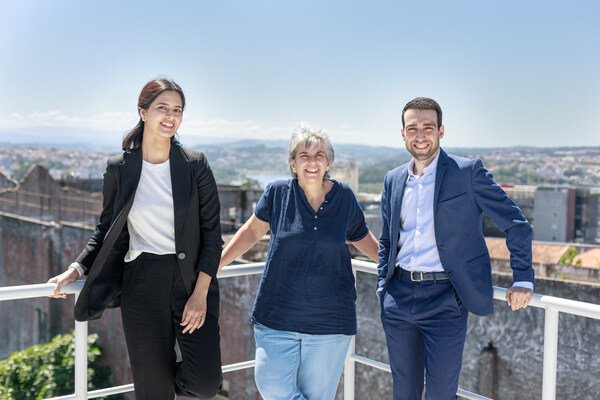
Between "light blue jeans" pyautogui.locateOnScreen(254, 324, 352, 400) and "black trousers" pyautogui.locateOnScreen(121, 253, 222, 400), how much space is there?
0.22 meters

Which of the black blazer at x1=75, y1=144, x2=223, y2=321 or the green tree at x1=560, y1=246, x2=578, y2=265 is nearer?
the black blazer at x1=75, y1=144, x2=223, y2=321

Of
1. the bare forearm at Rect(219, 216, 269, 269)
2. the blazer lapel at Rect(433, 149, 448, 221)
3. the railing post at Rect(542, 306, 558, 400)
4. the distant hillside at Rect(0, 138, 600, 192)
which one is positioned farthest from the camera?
the distant hillside at Rect(0, 138, 600, 192)

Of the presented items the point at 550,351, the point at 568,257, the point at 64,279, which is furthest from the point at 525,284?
the point at 568,257

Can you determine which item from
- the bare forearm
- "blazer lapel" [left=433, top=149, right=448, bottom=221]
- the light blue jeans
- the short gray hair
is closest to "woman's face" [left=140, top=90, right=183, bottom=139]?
the short gray hair

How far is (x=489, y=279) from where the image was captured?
219 cm

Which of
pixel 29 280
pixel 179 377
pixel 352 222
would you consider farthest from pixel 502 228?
pixel 29 280

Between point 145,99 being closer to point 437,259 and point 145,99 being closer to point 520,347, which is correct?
point 437,259

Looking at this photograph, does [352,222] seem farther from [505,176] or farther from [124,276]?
[505,176]

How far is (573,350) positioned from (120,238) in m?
10.1

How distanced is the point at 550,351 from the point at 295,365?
1.00 metres

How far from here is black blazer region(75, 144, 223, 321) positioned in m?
2.11

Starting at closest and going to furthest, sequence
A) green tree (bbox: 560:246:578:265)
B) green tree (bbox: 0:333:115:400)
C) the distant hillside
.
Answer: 1. green tree (bbox: 0:333:115:400)
2. green tree (bbox: 560:246:578:265)
3. the distant hillside

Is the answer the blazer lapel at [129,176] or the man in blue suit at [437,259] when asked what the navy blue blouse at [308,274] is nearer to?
the man in blue suit at [437,259]

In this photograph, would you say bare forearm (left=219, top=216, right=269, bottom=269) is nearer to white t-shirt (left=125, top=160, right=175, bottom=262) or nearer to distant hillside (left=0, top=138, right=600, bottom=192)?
white t-shirt (left=125, top=160, right=175, bottom=262)
